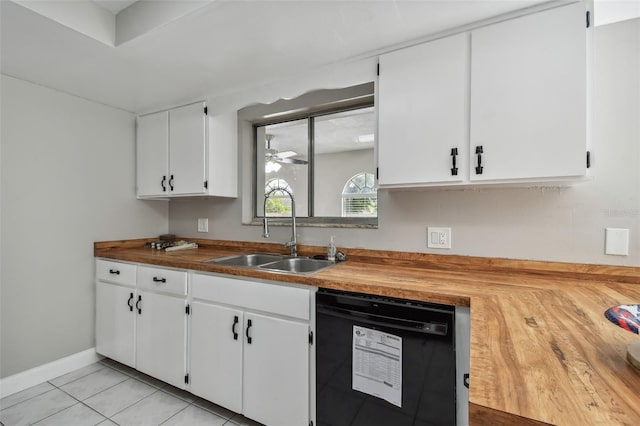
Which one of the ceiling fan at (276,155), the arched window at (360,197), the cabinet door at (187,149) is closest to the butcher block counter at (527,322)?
the arched window at (360,197)

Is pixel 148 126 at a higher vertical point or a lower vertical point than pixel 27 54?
lower

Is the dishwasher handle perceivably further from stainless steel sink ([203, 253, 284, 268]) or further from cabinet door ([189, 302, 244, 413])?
stainless steel sink ([203, 253, 284, 268])

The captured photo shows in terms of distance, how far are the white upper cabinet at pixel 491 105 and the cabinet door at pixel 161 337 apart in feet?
5.19

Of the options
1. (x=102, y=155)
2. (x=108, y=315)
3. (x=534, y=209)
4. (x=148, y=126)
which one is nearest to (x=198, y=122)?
(x=148, y=126)

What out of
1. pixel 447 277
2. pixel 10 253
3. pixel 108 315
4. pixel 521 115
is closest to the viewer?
pixel 521 115

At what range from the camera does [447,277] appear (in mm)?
1461

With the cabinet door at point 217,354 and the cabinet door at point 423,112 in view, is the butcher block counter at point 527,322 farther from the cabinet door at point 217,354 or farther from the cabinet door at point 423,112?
the cabinet door at point 423,112

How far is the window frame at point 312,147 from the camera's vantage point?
213 centimetres

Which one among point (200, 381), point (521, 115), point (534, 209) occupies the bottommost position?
point (200, 381)

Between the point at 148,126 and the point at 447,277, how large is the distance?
2683 millimetres

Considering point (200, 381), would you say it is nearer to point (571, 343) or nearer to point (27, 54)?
point (571, 343)

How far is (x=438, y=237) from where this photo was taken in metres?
1.76

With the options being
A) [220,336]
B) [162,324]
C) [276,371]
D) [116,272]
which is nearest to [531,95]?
[276,371]

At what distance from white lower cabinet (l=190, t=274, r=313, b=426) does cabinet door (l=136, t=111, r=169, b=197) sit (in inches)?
46.3
